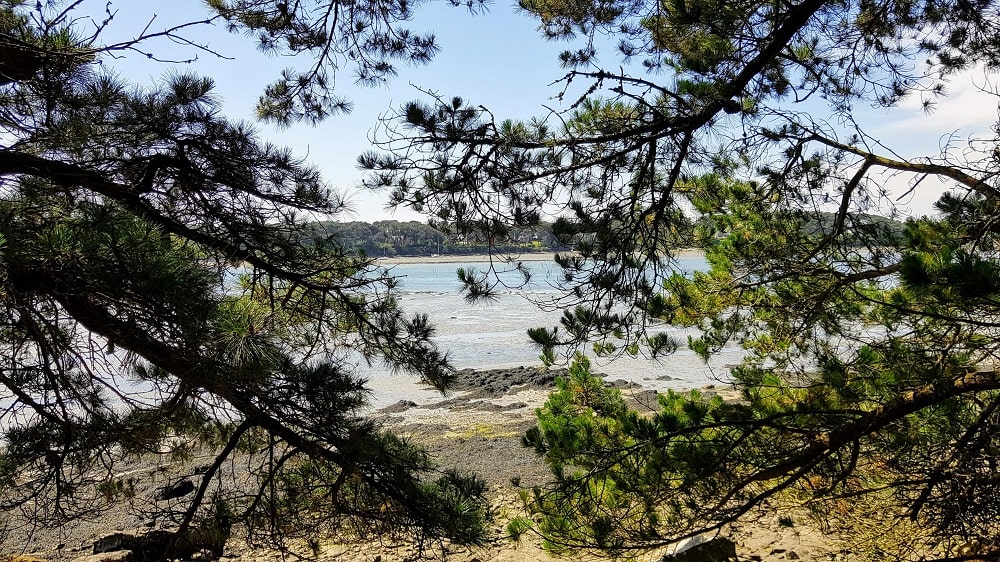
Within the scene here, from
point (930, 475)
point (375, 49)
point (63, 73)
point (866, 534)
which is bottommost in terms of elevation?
point (866, 534)

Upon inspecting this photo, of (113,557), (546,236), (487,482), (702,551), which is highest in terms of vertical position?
(546,236)

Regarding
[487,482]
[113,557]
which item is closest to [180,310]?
[113,557]

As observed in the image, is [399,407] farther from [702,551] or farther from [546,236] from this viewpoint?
[546,236]

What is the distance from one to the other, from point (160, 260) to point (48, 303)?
29.1 inches

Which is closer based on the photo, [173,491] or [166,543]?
[166,543]

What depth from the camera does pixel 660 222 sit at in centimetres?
357

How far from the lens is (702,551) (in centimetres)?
407

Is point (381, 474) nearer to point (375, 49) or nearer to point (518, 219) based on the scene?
point (518, 219)

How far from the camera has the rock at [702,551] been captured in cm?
404

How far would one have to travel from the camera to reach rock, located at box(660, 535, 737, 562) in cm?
404

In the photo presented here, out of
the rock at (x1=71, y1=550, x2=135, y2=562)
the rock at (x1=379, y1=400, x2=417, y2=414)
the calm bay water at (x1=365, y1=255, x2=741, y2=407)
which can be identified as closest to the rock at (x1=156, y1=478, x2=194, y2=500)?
the rock at (x1=71, y1=550, x2=135, y2=562)

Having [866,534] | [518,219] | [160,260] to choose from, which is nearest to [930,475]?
[866,534]

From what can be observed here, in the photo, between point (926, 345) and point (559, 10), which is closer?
point (926, 345)

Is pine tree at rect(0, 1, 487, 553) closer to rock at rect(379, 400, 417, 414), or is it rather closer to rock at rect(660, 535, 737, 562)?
rock at rect(660, 535, 737, 562)
